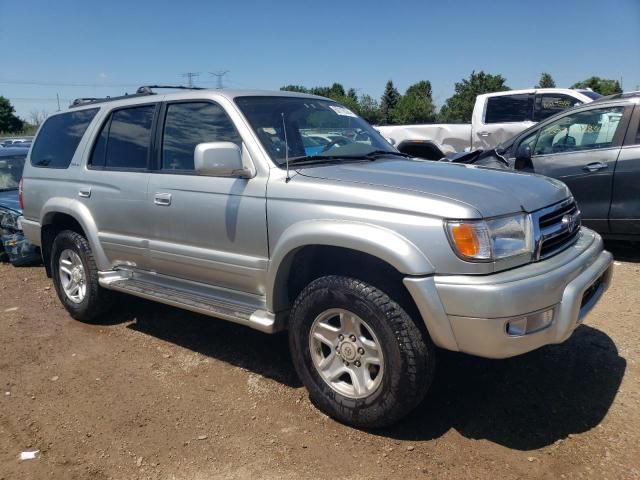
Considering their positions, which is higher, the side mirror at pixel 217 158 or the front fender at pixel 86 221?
the side mirror at pixel 217 158

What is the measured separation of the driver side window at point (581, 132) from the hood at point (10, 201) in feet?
22.3

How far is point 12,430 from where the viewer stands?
3402 mm

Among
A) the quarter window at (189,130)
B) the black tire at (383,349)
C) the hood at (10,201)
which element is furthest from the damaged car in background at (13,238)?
the black tire at (383,349)

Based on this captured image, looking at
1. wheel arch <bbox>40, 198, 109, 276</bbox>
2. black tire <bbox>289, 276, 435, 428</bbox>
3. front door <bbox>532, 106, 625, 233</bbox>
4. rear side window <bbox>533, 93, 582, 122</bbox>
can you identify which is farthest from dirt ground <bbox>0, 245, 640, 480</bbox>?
rear side window <bbox>533, 93, 582, 122</bbox>

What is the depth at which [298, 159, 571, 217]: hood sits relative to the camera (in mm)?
2922

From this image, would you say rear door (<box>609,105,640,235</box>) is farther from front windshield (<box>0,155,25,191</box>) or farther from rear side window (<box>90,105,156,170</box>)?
front windshield (<box>0,155,25,191</box>)

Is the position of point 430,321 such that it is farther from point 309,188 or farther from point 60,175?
point 60,175

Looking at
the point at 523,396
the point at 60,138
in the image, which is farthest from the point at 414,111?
the point at 523,396

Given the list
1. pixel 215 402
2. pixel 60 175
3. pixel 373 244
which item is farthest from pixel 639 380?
pixel 60 175

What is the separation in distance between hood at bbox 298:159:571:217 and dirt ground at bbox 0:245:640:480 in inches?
48.6

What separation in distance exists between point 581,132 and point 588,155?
398 millimetres

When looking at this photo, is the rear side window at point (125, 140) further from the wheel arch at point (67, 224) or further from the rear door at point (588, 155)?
the rear door at point (588, 155)

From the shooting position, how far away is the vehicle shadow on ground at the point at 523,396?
10.4ft

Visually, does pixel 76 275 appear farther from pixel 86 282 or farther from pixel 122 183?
pixel 122 183
